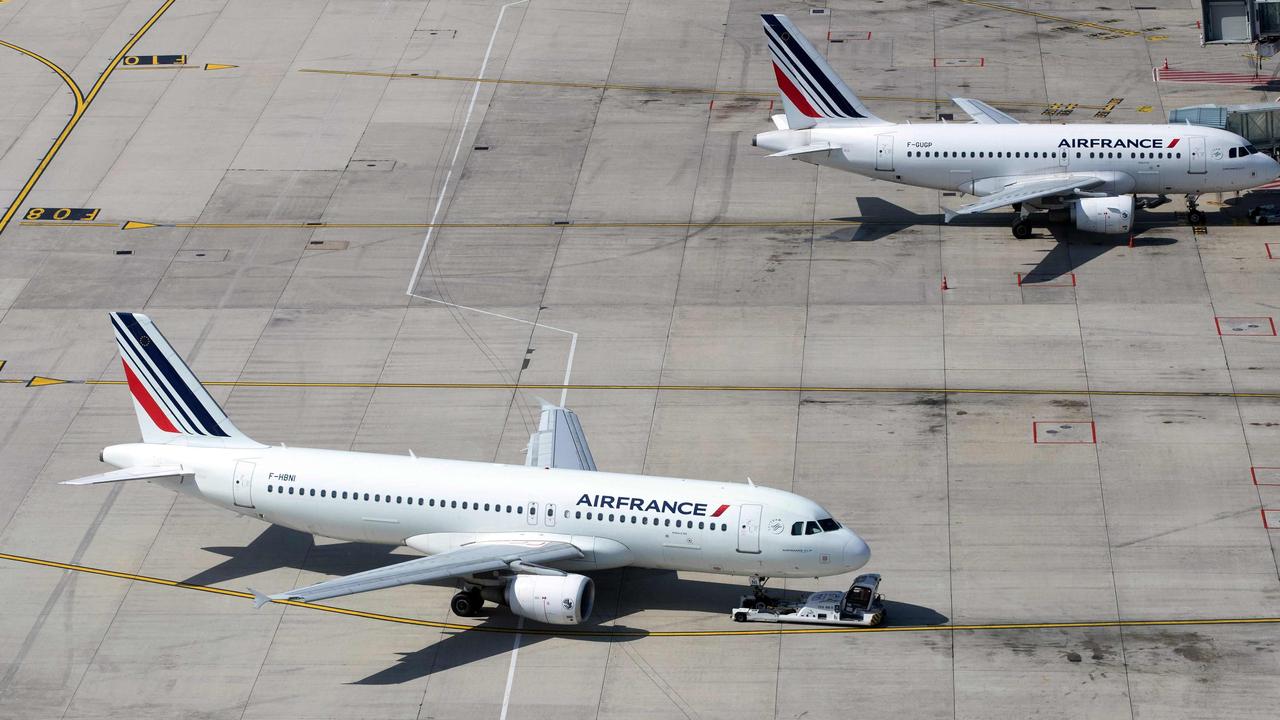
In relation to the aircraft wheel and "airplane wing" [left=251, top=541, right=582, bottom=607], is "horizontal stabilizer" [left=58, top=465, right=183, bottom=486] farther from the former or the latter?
the aircraft wheel

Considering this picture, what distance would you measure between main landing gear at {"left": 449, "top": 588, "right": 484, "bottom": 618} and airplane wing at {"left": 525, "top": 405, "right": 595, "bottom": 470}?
5.15 m

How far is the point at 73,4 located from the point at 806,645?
71.9 meters

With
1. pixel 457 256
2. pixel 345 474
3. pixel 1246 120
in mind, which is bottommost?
pixel 1246 120

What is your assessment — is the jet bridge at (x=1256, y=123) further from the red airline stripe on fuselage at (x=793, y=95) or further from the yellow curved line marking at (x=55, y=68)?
the yellow curved line marking at (x=55, y=68)

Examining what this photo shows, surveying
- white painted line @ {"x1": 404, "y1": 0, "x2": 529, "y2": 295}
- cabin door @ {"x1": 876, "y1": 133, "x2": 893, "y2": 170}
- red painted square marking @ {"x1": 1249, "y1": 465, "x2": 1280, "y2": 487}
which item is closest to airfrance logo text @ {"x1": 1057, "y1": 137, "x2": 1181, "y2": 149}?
cabin door @ {"x1": 876, "y1": 133, "x2": 893, "y2": 170}

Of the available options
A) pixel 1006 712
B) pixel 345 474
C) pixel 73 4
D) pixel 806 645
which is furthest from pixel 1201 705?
pixel 73 4

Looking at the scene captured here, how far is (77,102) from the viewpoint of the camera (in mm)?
92312

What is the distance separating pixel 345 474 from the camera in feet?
179

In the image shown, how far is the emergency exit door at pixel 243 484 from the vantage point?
55375 millimetres

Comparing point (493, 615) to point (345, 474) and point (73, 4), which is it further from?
point (73, 4)

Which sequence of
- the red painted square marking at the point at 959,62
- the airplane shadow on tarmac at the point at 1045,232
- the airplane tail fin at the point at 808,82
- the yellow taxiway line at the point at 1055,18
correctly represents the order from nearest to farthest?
the airplane shadow on tarmac at the point at 1045,232 < the airplane tail fin at the point at 808,82 < the red painted square marking at the point at 959,62 < the yellow taxiway line at the point at 1055,18

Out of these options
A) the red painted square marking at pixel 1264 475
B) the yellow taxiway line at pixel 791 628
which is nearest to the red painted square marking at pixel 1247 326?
the red painted square marking at pixel 1264 475

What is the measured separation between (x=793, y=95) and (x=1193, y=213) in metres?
18.5

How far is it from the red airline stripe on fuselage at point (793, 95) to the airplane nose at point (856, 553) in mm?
31093
